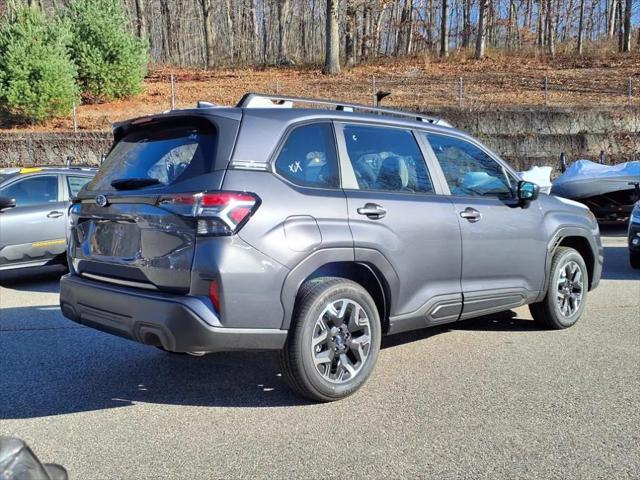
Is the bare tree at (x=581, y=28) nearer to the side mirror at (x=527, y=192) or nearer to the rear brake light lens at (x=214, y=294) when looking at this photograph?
the side mirror at (x=527, y=192)

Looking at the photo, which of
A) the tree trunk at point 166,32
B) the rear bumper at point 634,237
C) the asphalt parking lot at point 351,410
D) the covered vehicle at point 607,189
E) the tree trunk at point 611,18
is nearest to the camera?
the asphalt parking lot at point 351,410

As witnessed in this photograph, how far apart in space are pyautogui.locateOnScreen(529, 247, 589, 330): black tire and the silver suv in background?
6.41 meters

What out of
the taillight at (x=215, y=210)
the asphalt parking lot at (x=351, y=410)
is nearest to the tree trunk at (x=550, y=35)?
the asphalt parking lot at (x=351, y=410)

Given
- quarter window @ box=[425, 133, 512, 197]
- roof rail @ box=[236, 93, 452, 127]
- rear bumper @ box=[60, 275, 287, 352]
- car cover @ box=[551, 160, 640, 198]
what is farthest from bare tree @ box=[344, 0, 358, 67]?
rear bumper @ box=[60, 275, 287, 352]

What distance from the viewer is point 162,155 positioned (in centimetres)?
420

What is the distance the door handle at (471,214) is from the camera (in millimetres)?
5066

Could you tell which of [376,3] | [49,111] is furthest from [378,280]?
[376,3]

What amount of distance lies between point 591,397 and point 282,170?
2.62 meters

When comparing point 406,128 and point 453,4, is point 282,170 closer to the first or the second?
point 406,128

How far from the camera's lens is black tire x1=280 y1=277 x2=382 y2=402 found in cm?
402

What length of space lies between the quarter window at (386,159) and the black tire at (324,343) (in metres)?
0.82

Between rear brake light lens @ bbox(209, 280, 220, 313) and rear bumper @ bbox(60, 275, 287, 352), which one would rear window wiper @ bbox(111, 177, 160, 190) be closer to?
rear bumper @ bbox(60, 275, 287, 352)

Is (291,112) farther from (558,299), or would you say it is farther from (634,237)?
(634,237)

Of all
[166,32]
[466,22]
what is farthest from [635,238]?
[166,32]
